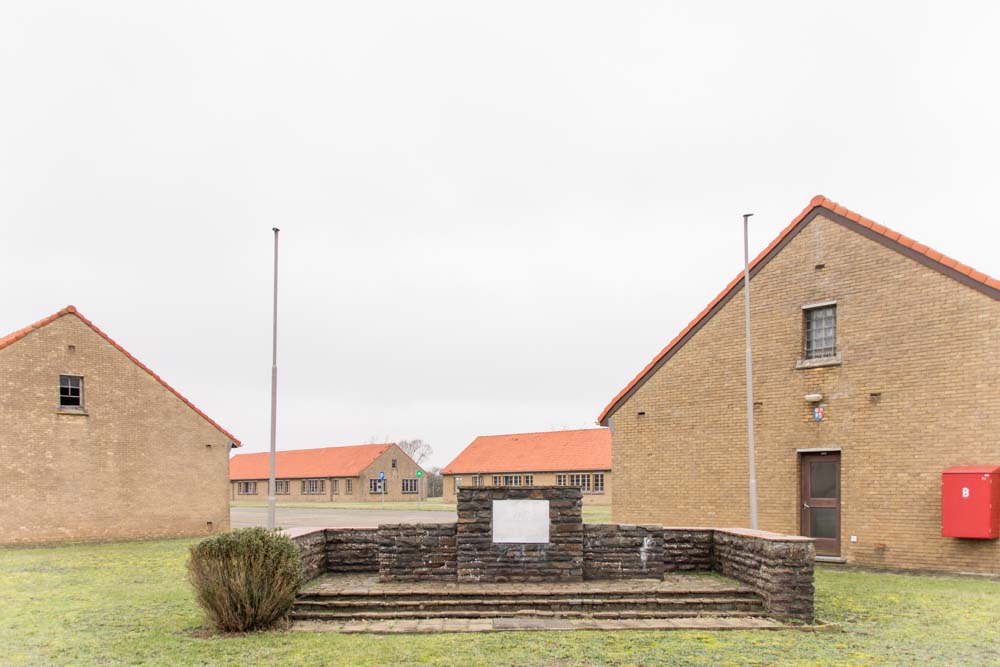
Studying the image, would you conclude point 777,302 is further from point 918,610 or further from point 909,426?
point 918,610

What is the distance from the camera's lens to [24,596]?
12.8 metres

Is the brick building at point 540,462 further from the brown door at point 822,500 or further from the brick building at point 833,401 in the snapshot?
the brown door at point 822,500

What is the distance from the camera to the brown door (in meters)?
16.9

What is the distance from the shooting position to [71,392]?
24250 mm

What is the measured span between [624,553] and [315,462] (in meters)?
62.3

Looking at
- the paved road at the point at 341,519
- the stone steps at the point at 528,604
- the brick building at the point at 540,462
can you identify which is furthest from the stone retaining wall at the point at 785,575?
the brick building at the point at 540,462

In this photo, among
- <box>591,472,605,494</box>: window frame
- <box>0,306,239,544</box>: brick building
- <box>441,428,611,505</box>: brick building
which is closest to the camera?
<box>0,306,239,544</box>: brick building

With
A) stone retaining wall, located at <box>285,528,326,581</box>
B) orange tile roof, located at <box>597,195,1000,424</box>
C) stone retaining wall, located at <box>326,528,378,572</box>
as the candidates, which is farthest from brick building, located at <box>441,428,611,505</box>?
stone retaining wall, located at <box>285,528,326,581</box>

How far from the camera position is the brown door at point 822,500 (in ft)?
55.5

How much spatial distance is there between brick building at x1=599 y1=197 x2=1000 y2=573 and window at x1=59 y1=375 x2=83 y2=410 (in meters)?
16.2

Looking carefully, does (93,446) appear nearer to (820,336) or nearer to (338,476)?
(820,336)

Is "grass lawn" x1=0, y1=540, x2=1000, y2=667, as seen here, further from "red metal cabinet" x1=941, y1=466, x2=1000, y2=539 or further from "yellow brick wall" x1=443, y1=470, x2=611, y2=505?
"yellow brick wall" x1=443, y1=470, x2=611, y2=505

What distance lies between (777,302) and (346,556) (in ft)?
36.5

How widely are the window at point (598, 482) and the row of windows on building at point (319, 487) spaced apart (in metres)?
17.9
